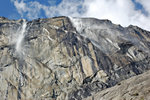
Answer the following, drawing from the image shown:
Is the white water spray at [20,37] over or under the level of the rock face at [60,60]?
over

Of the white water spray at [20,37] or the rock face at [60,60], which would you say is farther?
the white water spray at [20,37]

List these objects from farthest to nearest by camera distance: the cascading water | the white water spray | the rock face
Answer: the white water spray, the cascading water, the rock face

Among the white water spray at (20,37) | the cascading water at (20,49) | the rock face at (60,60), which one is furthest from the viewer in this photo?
the white water spray at (20,37)

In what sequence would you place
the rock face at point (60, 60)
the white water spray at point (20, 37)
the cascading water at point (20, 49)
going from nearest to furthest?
the rock face at point (60, 60) < the cascading water at point (20, 49) < the white water spray at point (20, 37)

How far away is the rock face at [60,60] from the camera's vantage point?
67.6 metres

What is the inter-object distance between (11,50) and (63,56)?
763 inches

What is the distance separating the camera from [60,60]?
72188mm

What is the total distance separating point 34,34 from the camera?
79.1 m

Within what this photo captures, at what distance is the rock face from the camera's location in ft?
222

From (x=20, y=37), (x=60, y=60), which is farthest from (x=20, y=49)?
(x=60, y=60)

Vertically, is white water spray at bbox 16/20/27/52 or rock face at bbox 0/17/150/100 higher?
white water spray at bbox 16/20/27/52

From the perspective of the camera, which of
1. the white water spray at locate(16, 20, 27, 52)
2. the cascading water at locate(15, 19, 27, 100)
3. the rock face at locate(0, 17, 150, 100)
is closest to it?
the rock face at locate(0, 17, 150, 100)

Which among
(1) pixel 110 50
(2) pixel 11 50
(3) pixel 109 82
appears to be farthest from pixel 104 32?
(2) pixel 11 50

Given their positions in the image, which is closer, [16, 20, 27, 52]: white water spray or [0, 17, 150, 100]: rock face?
[0, 17, 150, 100]: rock face
